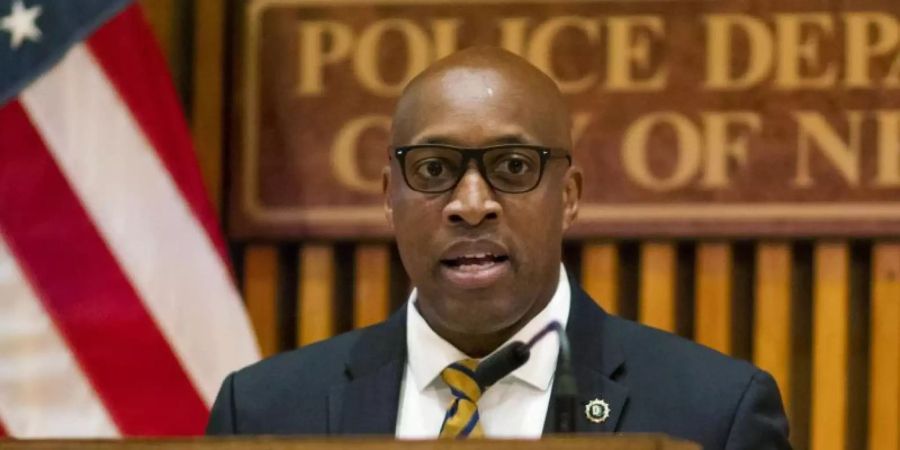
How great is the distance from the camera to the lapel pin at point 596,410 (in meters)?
2.11

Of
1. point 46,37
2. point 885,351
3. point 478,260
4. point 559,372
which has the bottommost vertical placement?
point 885,351

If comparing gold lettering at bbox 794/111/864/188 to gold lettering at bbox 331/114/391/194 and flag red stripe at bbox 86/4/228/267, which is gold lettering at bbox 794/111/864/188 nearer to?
gold lettering at bbox 331/114/391/194

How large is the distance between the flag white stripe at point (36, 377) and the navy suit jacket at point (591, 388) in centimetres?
76

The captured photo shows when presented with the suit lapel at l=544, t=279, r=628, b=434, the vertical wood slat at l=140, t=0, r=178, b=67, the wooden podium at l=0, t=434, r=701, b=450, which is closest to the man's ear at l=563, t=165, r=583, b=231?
the suit lapel at l=544, t=279, r=628, b=434

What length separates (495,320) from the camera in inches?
84.5

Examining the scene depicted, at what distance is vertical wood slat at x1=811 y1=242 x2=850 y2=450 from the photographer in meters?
3.14

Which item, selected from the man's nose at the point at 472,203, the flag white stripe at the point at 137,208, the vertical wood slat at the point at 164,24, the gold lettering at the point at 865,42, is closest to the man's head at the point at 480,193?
the man's nose at the point at 472,203

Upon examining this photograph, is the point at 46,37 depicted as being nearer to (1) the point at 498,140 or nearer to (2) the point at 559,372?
(1) the point at 498,140


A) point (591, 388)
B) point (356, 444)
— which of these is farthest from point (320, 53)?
point (356, 444)

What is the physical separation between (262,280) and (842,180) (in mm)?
1182

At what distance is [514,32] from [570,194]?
101cm

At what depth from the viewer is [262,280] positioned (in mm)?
3328

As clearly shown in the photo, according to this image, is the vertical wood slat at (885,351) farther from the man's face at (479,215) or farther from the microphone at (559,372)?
the microphone at (559,372)

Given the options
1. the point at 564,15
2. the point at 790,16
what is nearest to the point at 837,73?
the point at 790,16
